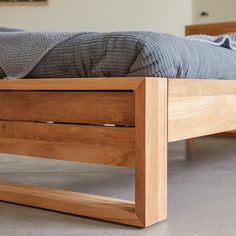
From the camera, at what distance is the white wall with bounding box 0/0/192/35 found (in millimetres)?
3822

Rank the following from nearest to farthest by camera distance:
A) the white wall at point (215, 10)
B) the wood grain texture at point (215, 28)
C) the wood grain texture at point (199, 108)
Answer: the wood grain texture at point (199, 108) → the wood grain texture at point (215, 28) → the white wall at point (215, 10)

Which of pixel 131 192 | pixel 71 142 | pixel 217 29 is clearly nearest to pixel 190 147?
pixel 217 29

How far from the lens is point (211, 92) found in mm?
1374

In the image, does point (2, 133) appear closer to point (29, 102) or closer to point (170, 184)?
point (29, 102)

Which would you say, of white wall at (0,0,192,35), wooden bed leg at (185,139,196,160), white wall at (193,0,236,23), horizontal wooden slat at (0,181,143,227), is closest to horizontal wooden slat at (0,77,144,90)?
horizontal wooden slat at (0,181,143,227)

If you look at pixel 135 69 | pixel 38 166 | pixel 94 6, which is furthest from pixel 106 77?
pixel 94 6

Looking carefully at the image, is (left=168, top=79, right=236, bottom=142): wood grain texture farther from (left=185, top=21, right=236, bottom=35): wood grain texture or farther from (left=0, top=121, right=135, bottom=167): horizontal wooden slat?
(left=185, top=21, right=236, bottom=35): wood grain texture

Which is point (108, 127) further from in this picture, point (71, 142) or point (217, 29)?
point (217, 29)

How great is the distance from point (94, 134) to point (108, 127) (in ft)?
0.16

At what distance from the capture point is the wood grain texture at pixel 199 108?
3.85 ft

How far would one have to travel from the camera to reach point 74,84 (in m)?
1.19

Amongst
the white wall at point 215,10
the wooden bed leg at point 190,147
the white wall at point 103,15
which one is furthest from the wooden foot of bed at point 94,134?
the white wall at point 215,10

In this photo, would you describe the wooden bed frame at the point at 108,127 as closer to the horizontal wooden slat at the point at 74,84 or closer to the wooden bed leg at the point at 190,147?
the horizontal wooden slat at the point at 74,84

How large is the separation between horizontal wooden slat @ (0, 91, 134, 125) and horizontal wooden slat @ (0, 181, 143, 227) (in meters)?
0.20
